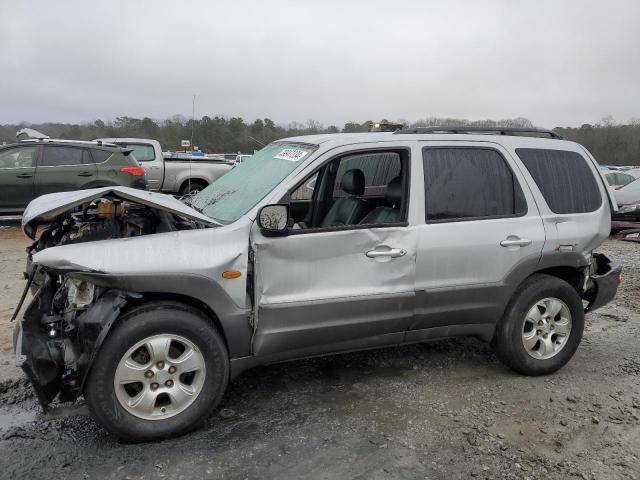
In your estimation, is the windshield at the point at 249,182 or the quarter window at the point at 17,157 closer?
the windshield at the point at 249,182

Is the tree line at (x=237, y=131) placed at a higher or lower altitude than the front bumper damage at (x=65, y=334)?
higher

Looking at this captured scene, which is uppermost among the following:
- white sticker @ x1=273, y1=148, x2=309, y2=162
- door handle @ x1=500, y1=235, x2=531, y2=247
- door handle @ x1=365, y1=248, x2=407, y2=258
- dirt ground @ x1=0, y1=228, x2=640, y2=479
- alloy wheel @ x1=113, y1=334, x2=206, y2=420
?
white sticker @ x1=273, y1=148, x2=309, y2=162

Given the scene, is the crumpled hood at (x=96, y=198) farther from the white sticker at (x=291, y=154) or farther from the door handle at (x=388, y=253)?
the door handle at (x=388, y=253)

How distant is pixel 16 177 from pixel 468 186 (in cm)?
920

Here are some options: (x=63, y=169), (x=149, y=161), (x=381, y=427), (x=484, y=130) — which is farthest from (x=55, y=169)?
(x=381, y=427)

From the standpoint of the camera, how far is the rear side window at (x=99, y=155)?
10.6 metres

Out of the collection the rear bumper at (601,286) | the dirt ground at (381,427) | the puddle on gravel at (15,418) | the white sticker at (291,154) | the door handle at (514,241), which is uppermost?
the white sticker at (291,154)

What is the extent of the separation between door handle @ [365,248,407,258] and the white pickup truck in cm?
1029

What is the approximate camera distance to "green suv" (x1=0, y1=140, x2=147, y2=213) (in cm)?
1005

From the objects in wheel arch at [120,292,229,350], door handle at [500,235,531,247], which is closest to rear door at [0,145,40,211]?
wheel arch at [120,292,229,350]

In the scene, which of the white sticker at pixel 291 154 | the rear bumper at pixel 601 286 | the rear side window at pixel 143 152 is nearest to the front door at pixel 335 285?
the white sticker at pixel 291 154

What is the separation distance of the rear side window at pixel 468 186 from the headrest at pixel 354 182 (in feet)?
2.38

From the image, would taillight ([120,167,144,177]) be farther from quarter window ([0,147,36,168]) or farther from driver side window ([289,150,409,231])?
driver side window ([289,150,409,231])

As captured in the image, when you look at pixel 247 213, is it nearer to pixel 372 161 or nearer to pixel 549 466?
pixel 372 161
